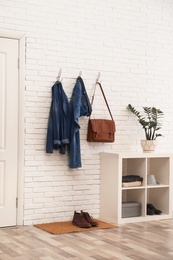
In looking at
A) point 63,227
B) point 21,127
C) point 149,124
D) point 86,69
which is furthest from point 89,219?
point 86,69

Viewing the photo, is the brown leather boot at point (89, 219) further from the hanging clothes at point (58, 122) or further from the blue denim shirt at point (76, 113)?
the hanging clothes at point (58, 122)

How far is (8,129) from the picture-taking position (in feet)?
17.9

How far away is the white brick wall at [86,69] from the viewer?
5.61m

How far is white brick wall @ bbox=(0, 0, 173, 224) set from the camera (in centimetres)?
561

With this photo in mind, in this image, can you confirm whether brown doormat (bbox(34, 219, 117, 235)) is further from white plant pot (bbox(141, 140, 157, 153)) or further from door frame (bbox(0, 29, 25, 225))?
white plant pot (bbox(141, 140, 157, 153))

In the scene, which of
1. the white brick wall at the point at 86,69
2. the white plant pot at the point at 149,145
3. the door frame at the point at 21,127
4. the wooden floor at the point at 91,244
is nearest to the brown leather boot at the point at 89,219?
the wooden floor at the point at 91,244

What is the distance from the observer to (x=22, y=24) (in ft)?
18.1

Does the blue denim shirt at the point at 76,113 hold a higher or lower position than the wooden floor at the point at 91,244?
higher

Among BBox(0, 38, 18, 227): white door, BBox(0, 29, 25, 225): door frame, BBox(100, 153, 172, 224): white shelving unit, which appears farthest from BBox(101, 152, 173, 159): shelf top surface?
BBox(0, 38, 18, 227): white door

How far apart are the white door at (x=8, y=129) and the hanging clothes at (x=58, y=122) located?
40 cm

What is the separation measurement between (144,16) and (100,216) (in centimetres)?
262

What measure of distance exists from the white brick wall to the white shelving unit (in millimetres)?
179

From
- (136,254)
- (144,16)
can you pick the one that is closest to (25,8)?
(144,16)

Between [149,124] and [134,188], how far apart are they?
2.83ft
